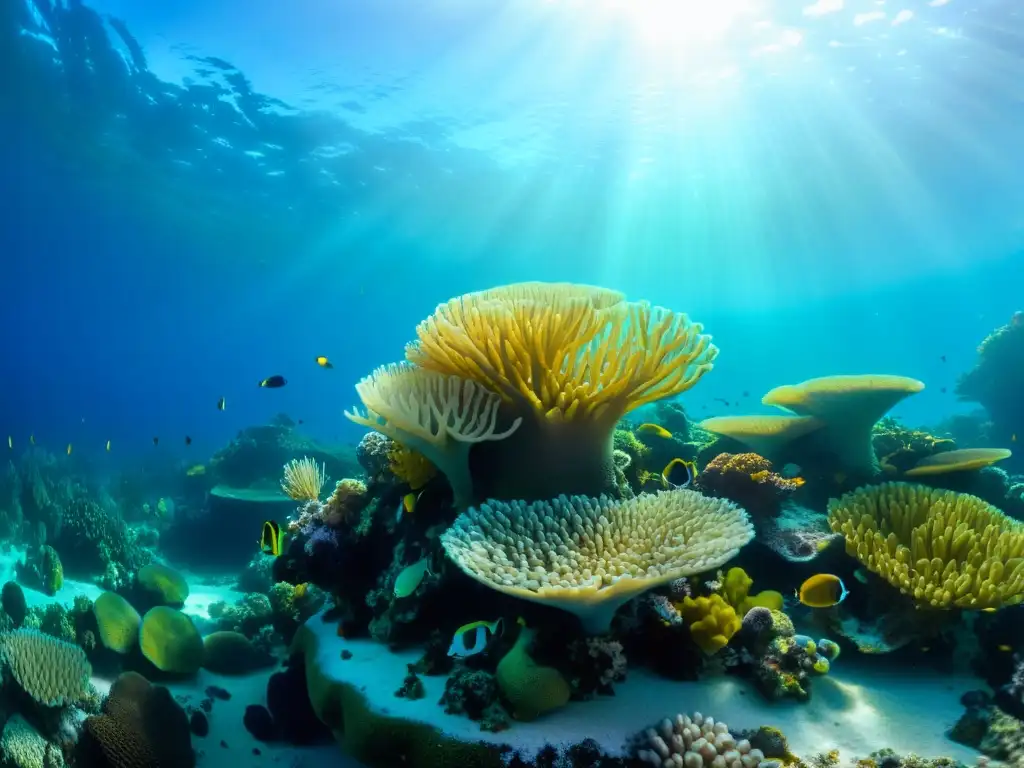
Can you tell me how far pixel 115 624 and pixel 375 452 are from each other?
13.5 feet

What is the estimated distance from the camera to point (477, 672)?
3803 millimetres

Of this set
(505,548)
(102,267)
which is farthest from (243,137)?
(102,267)

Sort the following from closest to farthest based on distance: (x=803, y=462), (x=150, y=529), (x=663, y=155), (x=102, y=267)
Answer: (x=803, y=462), (x=150, y=529), (x=663, y=155), (x=102, y=267)

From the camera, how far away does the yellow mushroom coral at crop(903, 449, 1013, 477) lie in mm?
5816

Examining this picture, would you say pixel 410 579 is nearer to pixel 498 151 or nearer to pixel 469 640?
pixel 469 640

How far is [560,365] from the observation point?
4133 millimetres

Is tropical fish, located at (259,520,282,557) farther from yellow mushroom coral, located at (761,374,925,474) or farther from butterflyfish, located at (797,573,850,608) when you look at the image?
yellow mushroom coral, located at (761,374,925,474)

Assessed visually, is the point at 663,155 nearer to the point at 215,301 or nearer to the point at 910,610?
the point at 910,610

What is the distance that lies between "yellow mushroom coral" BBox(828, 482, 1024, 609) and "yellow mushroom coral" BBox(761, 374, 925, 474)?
1.21 m

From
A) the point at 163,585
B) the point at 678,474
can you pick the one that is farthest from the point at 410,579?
the point at 163,585

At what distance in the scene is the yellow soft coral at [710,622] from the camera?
13.0 ft

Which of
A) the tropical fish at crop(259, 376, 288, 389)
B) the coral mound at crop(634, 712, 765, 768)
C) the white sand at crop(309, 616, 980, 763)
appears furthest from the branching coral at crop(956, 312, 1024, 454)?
the tropical fish at crop(259, 376, 288, 389)

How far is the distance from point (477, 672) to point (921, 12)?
25.2 metres

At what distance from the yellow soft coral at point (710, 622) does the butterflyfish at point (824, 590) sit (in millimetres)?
602
